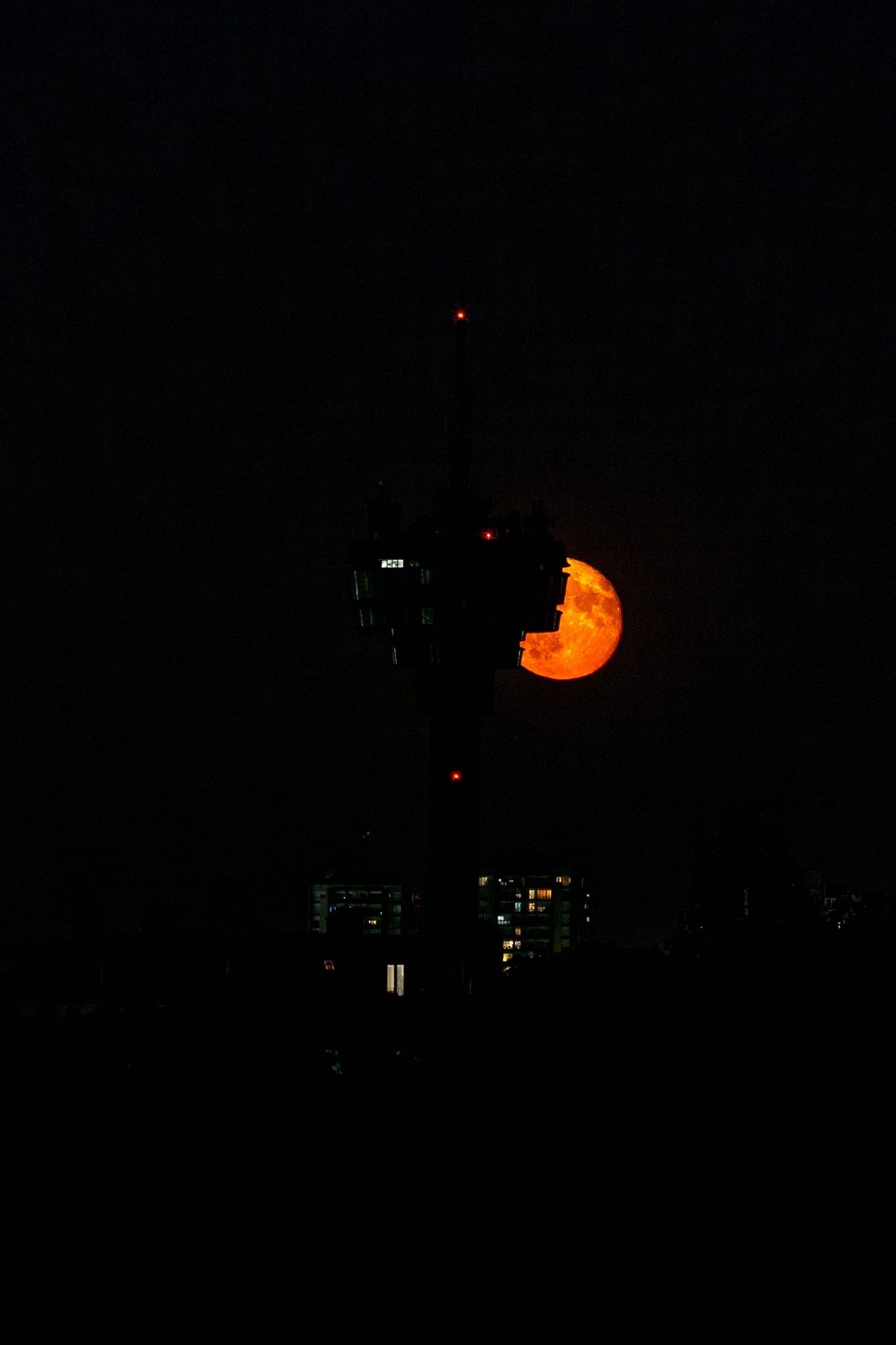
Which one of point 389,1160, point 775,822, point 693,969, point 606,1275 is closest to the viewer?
point 606,1275

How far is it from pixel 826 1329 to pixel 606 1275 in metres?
6.19

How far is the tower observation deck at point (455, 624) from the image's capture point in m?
167

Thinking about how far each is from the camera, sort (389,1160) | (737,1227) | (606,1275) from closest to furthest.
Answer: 1. (606,1275)
2. (737,1227)
3. (389,1160)

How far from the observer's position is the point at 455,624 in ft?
545

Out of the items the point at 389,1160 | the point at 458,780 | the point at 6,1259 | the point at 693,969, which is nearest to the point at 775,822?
the point at 458,780

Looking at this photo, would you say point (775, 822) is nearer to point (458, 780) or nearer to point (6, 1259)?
point (458, 780)

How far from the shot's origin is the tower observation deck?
167m

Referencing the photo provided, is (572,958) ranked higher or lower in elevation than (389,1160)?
higher

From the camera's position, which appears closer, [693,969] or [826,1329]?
[826,1329]

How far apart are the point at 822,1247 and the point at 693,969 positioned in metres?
61.6

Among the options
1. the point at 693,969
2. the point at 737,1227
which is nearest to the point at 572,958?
the point at 693,969

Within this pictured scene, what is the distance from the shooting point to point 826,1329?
31328 millimetres

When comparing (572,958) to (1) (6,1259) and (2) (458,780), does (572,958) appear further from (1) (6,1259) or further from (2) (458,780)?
(1) (6,1259)

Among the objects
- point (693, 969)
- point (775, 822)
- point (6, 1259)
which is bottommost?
point (6, 1259)
